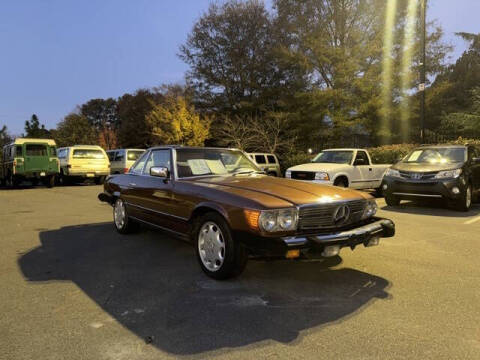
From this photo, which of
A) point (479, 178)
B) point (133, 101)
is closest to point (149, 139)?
point (133, 101)

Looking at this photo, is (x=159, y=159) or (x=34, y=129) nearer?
(x=159, y=159)

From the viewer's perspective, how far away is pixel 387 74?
794 inches

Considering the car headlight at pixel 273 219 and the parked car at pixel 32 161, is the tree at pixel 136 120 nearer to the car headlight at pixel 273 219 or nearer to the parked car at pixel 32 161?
the parked car at pixel 32 161

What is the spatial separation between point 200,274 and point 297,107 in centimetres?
2160

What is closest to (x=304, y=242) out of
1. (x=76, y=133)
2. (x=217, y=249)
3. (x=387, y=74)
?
(x=217, y=249)

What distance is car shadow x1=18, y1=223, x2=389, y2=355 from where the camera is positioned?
2.80 metres

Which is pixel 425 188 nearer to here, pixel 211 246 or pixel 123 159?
pixel 211 246

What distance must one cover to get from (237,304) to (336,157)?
9.14m

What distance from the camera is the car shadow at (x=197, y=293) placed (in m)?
2.80

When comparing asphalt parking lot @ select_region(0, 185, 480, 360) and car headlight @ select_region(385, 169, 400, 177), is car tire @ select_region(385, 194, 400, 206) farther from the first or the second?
asphalt parking lot @ select_region(0, 185, 480, 360)

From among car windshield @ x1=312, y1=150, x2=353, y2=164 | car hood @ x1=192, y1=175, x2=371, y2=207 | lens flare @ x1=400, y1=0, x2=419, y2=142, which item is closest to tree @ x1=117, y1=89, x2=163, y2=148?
lens flare @ x1=400, y1=0, x2=419, y2=142

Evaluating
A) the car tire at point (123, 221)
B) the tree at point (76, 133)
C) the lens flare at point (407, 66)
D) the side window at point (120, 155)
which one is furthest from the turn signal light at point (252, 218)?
the tree at point (76, 133)

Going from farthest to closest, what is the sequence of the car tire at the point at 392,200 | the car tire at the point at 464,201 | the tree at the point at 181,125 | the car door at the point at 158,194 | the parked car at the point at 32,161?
the tree at the point at 181,125 → the parked car at the point at 32,161 → the car tire at the point at 392,200 → the car tire at the point at 464,201 → the car door at the point at 158,194

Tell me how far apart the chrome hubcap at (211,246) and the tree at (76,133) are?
136 feet
